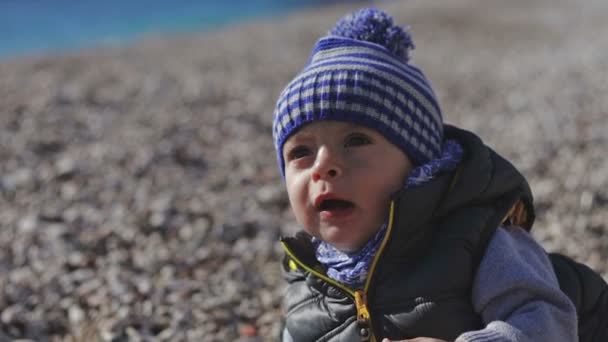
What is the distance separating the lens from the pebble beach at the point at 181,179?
11.9 feet

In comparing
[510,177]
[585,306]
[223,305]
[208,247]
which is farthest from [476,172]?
[208,247]

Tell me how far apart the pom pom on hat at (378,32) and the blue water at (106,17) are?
21273mm

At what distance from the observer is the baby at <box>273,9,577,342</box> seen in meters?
2.14

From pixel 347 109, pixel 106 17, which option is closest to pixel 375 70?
pixel 347 109

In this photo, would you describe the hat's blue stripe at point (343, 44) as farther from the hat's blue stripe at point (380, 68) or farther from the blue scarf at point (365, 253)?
the blue scarf at point (365, 253)

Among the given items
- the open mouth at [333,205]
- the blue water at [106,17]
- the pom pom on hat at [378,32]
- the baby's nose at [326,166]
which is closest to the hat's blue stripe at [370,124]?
the baby's nose at [326,166]

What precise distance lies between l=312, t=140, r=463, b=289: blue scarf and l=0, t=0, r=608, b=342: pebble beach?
1.07 metres

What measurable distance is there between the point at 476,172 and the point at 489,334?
1.65 ft

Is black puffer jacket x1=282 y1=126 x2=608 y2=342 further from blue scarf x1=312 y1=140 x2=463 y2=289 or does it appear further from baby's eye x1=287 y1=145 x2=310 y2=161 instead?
baby's eye x1=287 y1=145 x2=310 y2=161

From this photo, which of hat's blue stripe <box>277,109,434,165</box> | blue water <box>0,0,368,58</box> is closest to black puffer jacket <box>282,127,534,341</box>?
hat's blue stripe <box>277,109,434,165</box>

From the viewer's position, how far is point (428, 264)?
217 centimetres

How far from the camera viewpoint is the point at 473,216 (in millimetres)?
2225

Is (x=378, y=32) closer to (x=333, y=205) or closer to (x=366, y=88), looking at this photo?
(x=366, y=88)

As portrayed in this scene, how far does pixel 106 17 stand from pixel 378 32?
33.2m
